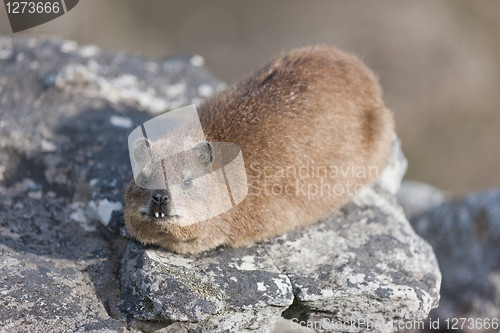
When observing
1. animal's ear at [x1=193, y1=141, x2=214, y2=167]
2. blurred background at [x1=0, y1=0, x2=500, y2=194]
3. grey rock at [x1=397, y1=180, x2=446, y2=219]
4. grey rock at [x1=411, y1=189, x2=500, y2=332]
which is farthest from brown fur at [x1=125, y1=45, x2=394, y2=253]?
blurred background at [x1=0, y1=0, x2=500, y2=194]

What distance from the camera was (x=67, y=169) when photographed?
712cm

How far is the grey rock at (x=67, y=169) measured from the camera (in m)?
5.49

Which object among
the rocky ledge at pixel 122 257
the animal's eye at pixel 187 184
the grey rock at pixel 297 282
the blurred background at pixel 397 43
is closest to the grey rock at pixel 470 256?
the rocky ledge at pixel 122 257

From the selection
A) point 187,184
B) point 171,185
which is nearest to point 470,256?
point 187,184

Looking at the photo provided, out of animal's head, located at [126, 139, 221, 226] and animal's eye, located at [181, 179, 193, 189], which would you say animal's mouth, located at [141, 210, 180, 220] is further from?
animal's eye, located at [181, 179, 193, 189]

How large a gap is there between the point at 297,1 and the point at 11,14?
368 inches

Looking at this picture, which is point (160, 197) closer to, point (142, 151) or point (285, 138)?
point (142, 151)

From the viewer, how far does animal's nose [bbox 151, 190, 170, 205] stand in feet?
18.5

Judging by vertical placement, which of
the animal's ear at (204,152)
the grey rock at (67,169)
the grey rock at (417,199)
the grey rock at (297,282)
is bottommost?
the grey rock at (417,199)

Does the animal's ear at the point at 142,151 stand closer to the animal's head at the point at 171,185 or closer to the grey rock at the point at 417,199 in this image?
the animal's head at the point at 171,185

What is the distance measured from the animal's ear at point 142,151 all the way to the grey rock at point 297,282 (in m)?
0.92

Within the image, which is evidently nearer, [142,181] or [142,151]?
[142,181]

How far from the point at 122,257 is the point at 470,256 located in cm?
509

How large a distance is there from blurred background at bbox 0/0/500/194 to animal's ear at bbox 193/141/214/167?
9411mm
